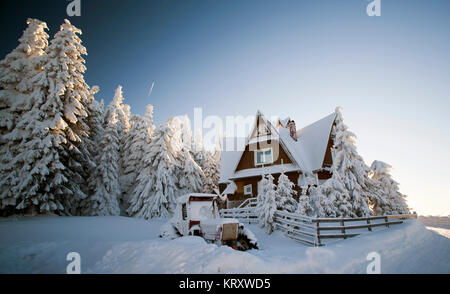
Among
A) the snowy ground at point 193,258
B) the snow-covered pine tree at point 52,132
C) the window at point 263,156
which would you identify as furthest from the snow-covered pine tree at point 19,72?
the window at point 263,156

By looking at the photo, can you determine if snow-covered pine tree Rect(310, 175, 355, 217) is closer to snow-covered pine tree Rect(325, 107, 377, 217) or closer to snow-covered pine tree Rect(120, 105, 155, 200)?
snow-covered pine tree Rect(325, 107, 377, 217)

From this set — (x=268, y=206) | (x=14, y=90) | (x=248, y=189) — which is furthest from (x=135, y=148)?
(x=268, y=206)

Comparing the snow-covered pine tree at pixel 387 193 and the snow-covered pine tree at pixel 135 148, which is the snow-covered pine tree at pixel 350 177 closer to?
the snow-covered pine tree at pixel 387 193

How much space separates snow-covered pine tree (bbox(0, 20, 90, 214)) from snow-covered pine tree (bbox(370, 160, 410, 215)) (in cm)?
2366

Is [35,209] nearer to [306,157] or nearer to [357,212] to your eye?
[357,212]

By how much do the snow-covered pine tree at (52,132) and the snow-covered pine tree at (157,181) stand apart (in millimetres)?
6588

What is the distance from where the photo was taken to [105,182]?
21656 millimetres

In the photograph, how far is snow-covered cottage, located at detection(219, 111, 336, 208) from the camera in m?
19.9

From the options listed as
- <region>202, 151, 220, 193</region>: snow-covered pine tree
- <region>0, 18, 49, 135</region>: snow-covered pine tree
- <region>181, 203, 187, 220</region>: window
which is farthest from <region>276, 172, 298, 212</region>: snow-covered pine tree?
<region>0, 18, 49, 135</region>: snow-covered pine tree

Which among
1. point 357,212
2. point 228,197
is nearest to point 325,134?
point 357,212

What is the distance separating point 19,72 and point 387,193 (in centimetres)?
3429

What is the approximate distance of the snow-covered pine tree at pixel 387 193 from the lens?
14945 millimetres

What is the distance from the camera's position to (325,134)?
853 inches
